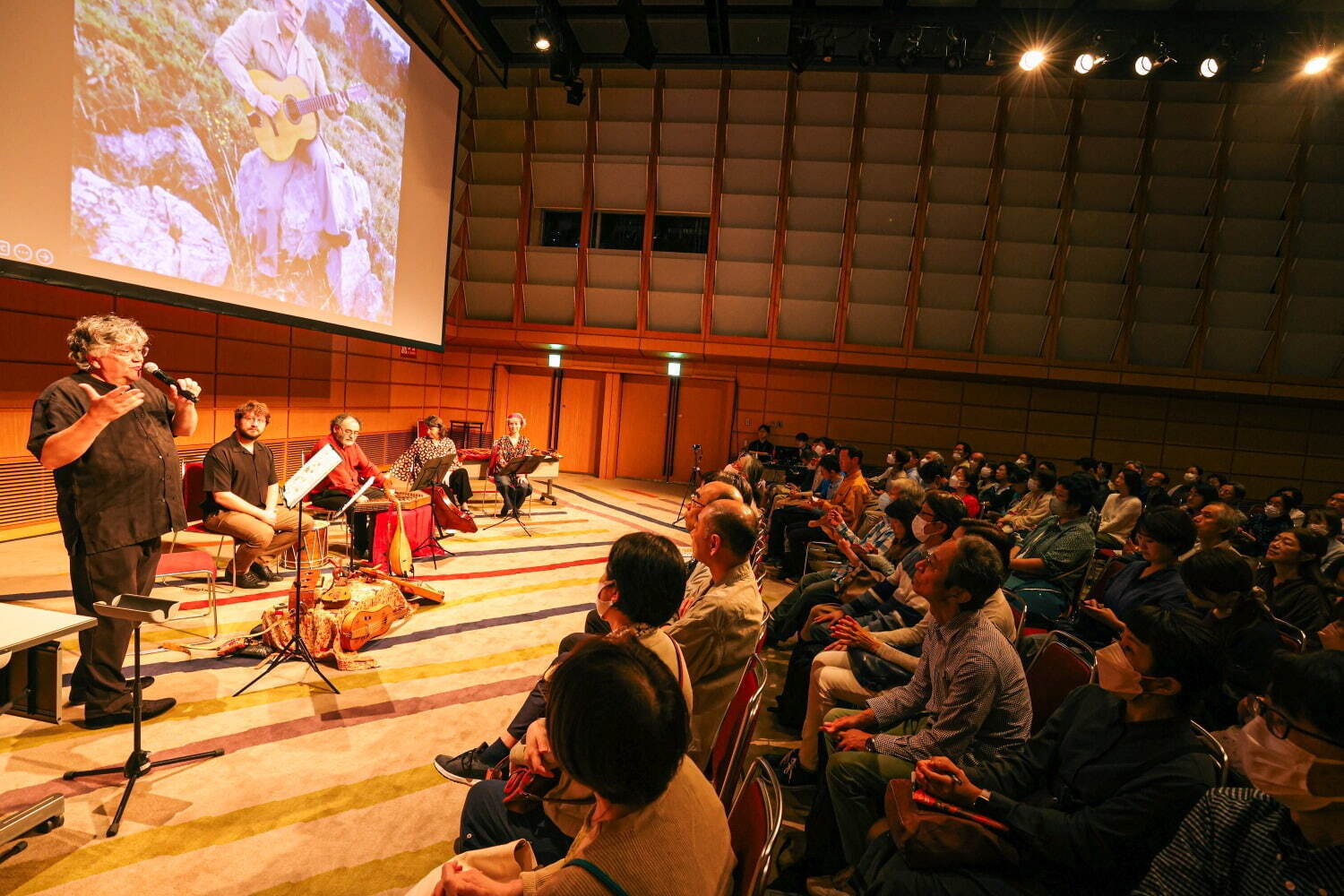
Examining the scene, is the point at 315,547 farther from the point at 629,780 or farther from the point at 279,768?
the point at 629,780

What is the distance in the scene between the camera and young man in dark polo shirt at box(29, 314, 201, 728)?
2.57 m

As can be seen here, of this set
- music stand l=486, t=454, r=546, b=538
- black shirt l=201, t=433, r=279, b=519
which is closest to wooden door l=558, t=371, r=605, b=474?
music stand l=486, t=454, r=546, b=538

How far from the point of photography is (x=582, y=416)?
12727mm

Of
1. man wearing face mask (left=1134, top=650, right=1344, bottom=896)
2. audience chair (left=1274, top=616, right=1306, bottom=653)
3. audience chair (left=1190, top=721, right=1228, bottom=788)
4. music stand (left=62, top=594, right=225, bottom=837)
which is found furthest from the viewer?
audience chair (left=1274, top=616, right=1306, bottom=653)

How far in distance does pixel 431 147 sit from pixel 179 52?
4.33 meters

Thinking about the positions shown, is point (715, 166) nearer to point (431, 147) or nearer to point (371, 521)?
point (431, 147)

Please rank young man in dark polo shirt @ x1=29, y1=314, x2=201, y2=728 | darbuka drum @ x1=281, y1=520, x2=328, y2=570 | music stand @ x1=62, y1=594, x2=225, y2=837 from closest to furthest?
1. music stand @ x1=62, y1=594, x2=225, y2=837
2. young man in dark polo shirt @ x1=29, y1=314, x2=201, y2=728
3. darbuka drum @ x1=281, y1=520, x2=328, y2=570

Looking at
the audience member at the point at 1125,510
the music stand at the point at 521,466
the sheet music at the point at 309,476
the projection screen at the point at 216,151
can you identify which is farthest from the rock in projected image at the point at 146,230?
the audience member at the point at 1125,510

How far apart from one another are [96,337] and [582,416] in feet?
33.0

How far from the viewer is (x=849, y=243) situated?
11.1 metres

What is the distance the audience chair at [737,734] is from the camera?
174 cm

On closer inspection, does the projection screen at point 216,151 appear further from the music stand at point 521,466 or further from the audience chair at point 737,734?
the audience chair at point 737,734

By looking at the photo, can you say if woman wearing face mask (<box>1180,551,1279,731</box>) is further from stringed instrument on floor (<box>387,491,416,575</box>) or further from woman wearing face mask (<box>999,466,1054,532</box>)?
stringed instrument on floor (<box>387,491,416,575</box>)

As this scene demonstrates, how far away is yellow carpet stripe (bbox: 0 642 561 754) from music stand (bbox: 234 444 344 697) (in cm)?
8
